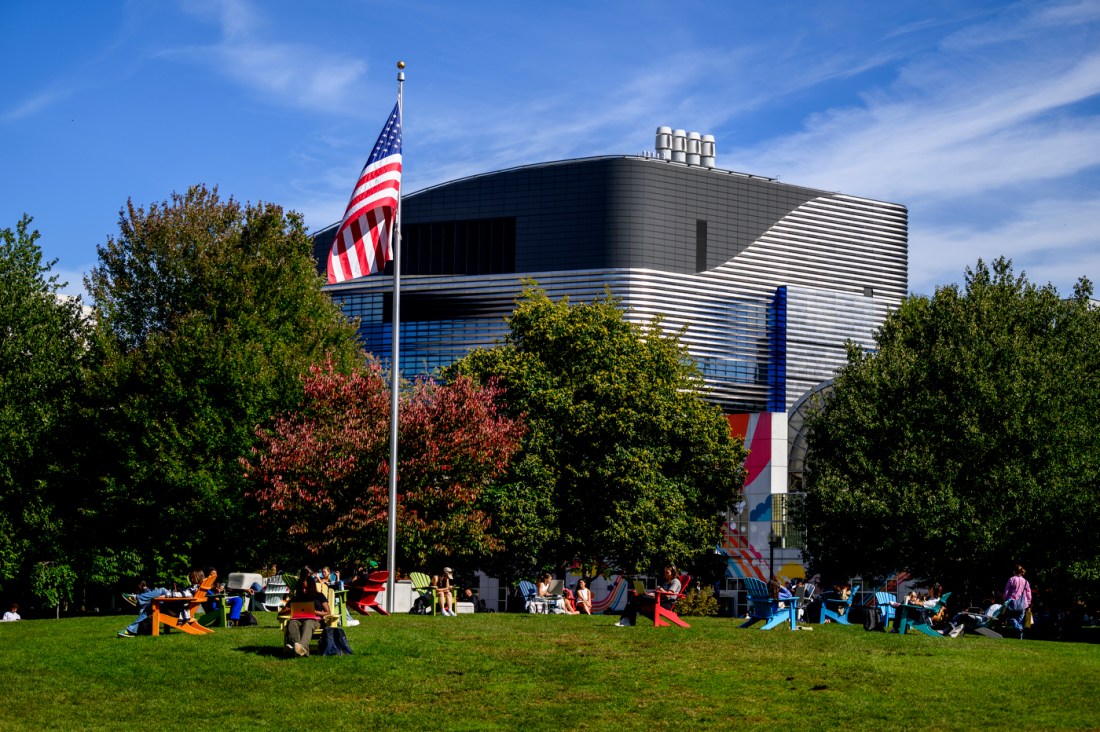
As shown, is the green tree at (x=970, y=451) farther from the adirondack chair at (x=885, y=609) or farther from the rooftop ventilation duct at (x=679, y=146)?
the rooftop ventilation duct at (x=679, y=146)

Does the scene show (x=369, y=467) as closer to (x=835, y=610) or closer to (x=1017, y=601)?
(x=835, y=610)

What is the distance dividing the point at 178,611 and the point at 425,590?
32.2 feet

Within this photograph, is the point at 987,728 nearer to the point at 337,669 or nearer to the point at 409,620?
the point at 337,669

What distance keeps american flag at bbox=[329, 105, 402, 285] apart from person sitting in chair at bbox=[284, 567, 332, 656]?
37.6ft

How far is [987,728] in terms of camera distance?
15969 mm

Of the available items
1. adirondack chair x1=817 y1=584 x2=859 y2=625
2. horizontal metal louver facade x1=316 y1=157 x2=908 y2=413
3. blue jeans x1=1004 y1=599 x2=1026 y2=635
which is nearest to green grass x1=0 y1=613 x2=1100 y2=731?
blue jeans x1=1004 y1=599 x2=1026 y2=635

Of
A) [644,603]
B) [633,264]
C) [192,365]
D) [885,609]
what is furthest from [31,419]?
[633,264]

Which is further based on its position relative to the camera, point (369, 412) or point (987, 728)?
point (369, 412)

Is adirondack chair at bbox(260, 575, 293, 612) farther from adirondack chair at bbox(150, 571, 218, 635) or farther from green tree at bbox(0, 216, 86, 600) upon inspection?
green tree at bbox(0, 216, 86, 600)

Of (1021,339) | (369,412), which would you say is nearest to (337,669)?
(369,412)

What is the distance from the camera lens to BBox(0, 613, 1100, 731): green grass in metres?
16.9

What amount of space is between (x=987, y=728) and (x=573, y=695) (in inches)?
211

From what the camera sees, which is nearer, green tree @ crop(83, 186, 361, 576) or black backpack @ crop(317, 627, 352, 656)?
black backpack @ crop(317, 627, 352, 656)

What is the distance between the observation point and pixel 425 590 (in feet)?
109
